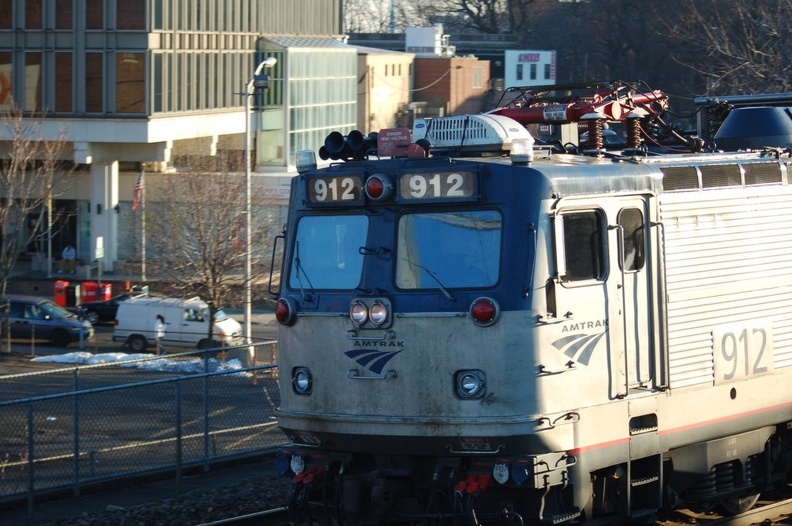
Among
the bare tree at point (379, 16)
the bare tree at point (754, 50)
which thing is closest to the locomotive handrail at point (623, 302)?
the bare tree at point (754, 50)

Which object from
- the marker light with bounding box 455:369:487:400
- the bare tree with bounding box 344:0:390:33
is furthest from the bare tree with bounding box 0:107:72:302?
the bare tree with bounding box 344:0:390:33

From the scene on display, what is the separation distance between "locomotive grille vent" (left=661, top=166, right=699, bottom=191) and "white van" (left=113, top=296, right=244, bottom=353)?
26118 millimetres

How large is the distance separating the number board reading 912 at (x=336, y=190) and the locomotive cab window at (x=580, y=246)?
5.32ft

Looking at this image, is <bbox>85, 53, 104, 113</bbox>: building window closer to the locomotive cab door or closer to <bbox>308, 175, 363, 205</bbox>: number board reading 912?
<bbox>308, 175, 363, 205</bbox>: number board reading 912

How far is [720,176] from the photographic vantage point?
33.4 ft

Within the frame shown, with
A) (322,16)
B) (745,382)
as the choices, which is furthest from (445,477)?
(322,16)

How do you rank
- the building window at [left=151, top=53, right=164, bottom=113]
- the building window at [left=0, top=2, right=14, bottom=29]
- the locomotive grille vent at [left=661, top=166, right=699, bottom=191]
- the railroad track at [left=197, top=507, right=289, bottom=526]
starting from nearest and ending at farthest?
the locomotive grille vent at [left=661, top=166, right=699, bottom=191], the railroad track at [left=197, top=507, right=289, bottom=526], the building window at [left=151, top=53, right=164, bottom=113], the building window at [left=0, top=2, right=14, bottom=29]

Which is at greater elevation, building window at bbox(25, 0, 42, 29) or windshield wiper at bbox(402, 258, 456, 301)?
building window at bbox(25, 0, 42, 29)

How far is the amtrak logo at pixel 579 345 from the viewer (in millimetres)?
8617

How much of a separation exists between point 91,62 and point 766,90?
30.6 metres

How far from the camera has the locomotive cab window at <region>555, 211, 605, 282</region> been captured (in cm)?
862

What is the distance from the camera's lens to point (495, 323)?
8398 millimetres

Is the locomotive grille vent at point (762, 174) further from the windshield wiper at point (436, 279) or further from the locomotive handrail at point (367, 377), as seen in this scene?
the locomotive handrail at point (367, 377)


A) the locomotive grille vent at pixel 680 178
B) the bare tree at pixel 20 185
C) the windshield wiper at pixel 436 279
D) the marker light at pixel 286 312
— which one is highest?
the bare tree at pixel 20 185
